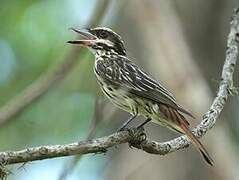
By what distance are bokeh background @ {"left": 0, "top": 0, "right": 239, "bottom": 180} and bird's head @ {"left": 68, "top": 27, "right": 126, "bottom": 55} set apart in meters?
0.26

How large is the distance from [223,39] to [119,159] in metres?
1.38

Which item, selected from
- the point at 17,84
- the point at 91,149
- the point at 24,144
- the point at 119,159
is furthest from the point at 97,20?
the point at 17,84

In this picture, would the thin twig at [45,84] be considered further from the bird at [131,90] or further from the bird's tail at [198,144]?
the bird's tail at [198,144]

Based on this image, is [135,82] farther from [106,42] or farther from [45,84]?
[45,84]

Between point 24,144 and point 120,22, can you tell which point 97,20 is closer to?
point 120,22

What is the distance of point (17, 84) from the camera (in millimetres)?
9117

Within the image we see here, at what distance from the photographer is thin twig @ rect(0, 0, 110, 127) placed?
15.2ft

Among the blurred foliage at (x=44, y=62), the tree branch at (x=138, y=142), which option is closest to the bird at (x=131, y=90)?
the tree branch at (x=138, y=142)

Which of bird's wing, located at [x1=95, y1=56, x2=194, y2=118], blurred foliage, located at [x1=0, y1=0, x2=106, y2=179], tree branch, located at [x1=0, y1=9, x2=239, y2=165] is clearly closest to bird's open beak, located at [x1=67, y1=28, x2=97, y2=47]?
bird's wing, located at [x1=95, y1=56, x2=194, y2=118]

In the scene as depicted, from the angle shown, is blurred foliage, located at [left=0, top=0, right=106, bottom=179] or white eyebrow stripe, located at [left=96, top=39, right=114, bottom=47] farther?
blurred foliage, located at [left=0, top=0, right=106, bottom=179]

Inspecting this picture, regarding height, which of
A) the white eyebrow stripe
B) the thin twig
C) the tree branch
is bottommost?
the thin twig

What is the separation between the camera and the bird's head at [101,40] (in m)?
4.82

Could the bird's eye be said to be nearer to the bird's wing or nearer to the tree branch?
the bird's wing

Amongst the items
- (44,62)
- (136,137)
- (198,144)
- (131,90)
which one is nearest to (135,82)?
(131,90)
